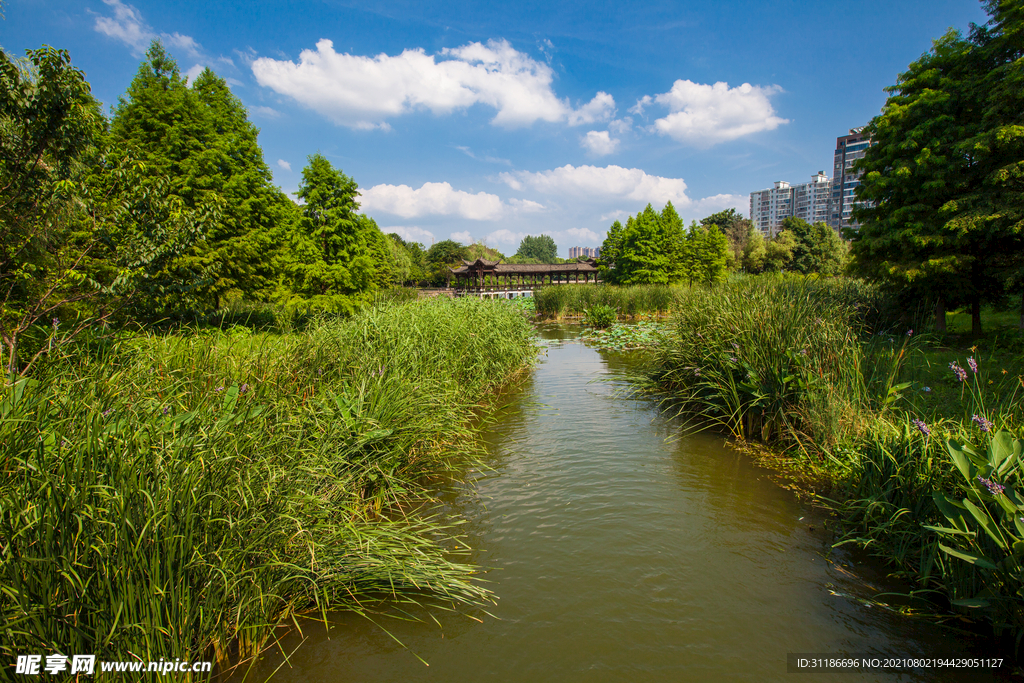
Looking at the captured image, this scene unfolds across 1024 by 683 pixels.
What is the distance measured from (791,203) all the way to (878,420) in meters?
161

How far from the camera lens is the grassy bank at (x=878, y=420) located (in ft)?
9.20

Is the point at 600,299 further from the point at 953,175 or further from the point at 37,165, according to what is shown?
the point at 37,165

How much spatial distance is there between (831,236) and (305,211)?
56578mm

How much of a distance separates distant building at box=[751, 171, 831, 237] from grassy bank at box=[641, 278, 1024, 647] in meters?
124

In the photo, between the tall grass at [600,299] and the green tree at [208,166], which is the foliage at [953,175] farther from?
the green tree at [208,166]

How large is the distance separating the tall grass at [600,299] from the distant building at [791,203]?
4228 inches

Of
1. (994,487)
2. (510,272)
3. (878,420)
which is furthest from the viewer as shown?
(510,272)

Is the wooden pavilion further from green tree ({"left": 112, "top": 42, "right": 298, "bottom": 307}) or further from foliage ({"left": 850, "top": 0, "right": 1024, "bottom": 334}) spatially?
foliage ({"left": 850, "top": 0, "right": 1024, "bottom": 334})

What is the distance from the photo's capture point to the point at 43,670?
6.61 feet

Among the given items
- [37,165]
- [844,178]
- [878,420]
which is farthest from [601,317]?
[844,178]

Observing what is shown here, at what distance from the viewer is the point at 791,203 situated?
138 m

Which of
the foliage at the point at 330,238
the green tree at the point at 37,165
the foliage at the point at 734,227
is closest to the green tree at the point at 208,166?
the foliage at the point at 330,238

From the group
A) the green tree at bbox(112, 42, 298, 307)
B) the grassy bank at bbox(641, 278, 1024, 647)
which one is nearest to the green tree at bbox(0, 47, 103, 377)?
the green tree at bbox(112, 42, 298, 307)

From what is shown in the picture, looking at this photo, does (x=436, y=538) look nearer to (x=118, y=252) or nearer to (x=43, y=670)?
(x=43, y=670)
